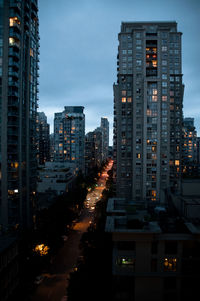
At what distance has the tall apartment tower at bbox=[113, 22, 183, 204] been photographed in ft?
179

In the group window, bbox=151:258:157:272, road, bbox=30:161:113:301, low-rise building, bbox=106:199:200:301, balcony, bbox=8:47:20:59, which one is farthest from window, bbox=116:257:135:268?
balcony, bbox=8:47:20:59

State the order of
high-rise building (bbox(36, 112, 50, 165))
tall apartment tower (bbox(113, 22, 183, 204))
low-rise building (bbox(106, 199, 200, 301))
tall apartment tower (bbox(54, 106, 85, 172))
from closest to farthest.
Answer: low-rise building (bbox(106, 199, 200, 301)) → tall apartment tower (bbox(113, 22, 183, 204)) → tall apartment tower (bbox(54, 106, 85, 172)) → high-rise building (bbox(36, 112, 50, 165))

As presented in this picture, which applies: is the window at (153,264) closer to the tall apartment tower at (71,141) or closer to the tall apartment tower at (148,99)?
the tall apartment tower at (148,99)

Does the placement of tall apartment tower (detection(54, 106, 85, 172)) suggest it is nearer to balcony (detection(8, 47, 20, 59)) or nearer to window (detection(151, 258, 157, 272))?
balcony (detection(8, 47, 20, 59))

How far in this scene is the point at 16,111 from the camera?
129 feet

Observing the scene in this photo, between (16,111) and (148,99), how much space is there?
3467 cm

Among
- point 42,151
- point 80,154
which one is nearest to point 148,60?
point 80,154

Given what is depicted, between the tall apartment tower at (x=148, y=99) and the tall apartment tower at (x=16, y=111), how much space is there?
86.9 ft

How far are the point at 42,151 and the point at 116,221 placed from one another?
511ft

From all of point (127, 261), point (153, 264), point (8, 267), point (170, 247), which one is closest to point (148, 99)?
point (170, 247)

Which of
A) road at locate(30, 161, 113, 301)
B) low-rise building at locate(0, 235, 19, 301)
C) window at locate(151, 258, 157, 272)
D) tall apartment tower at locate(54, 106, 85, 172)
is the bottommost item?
road at locate(30, 161, 113, 301)

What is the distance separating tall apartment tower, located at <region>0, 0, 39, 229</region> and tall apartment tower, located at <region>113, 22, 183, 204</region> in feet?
86.9

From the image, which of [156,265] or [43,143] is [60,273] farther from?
[43,143]

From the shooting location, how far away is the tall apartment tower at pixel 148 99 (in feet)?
179
